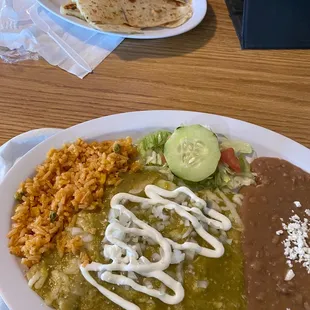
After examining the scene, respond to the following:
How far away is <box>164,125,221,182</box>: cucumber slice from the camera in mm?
2215

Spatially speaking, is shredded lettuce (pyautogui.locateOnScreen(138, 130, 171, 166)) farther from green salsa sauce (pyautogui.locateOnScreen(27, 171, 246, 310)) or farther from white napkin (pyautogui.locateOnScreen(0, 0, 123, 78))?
white napkin (pyautogui.locateOnScreen(0, 0, 123, 78))

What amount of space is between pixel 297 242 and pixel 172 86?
1.18m

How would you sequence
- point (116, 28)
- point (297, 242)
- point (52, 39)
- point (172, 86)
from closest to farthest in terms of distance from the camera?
point (297, 242) < point (172, 86) < point (116, 28) < point (52, 39)

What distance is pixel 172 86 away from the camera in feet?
9.15

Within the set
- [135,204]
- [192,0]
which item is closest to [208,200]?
[135,204]

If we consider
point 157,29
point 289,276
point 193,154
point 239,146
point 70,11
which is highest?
point 70,11

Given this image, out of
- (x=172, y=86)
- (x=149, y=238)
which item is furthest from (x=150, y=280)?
(x=172, y=86)

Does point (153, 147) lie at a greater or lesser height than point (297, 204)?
greater

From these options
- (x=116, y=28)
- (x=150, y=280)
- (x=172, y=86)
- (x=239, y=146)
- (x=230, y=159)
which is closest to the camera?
(x=150, y=280)

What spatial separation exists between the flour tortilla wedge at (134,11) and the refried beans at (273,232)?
→ 1.17 m

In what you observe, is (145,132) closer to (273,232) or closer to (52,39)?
(273,232)

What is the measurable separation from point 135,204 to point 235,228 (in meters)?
0.44

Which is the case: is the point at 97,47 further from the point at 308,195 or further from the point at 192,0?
the point at 308,195

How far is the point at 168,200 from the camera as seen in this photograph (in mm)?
2090
